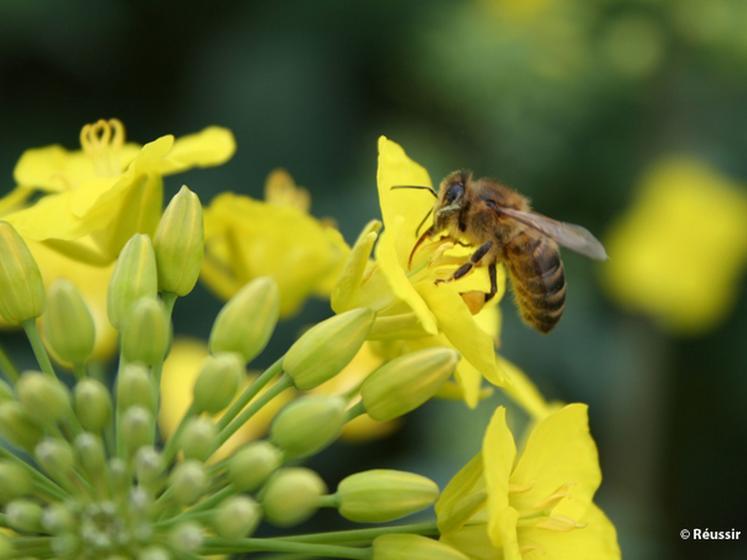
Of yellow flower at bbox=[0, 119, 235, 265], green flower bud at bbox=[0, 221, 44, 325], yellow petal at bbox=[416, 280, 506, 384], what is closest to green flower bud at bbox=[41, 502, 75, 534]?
green flower bud at bbox=[0, 221, 44, 325]

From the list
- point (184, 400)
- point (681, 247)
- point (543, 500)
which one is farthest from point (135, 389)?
point (681, 247)

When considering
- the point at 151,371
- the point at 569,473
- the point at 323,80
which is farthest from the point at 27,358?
the point at 569,473

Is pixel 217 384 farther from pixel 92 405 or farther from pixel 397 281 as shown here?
pixel 397 281

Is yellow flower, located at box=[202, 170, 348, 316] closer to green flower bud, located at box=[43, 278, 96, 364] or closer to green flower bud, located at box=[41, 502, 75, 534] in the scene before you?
green flower bud, located at box=[43, 278, 96, 364]

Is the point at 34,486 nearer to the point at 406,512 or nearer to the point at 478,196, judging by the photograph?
the point at 406,512

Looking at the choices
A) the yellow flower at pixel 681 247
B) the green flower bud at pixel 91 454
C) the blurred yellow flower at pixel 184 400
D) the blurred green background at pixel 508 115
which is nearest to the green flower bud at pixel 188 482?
the green flower bud at pixel 91 454
